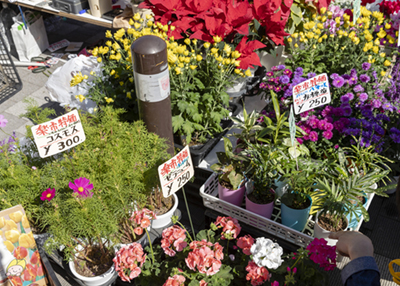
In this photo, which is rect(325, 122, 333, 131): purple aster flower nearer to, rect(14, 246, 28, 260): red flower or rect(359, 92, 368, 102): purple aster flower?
rect(359, 92, 368, 102): purple aster flower

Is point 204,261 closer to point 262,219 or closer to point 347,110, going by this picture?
point 262,219

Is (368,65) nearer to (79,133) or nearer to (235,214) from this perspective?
(235,214)

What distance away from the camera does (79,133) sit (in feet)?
6.07

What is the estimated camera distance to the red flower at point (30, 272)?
5.30 ft

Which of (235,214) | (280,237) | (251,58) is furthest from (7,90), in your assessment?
(280,237)

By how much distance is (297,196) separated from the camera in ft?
6.01

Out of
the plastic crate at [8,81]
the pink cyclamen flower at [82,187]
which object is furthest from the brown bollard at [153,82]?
the plastic crate at [8,81]

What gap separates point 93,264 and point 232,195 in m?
0.84

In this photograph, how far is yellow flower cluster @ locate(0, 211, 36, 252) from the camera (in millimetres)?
1491

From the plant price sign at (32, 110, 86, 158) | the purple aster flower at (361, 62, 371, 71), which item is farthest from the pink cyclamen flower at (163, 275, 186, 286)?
the purple aster flower at (361, 62, 371, 71)

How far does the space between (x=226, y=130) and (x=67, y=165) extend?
1.13 m

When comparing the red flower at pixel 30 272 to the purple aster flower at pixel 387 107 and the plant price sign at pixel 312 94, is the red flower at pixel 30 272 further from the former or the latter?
the purple aster flower at pixel 387 107

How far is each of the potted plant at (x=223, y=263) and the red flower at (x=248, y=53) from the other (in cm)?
113

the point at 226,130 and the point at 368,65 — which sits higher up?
the point at 368,65
